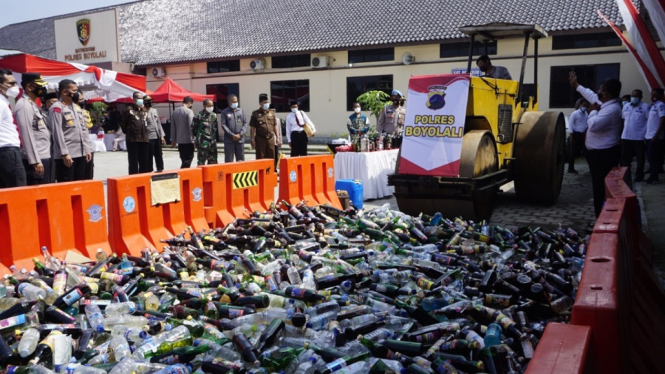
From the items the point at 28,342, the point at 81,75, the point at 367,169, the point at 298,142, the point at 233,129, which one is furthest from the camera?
the point at 81,75

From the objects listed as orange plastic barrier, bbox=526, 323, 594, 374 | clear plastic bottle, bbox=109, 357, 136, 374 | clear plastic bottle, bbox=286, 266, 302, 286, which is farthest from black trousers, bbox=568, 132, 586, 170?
orange plastic barrier, bbox=526, 323, 594, 374

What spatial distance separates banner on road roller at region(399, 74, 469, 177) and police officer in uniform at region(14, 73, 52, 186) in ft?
17.2

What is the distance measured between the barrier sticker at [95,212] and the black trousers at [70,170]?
3.29 metres

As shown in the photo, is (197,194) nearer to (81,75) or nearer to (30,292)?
(30,292)

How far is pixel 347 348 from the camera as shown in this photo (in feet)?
12.8

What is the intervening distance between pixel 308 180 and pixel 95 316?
5.09 meters

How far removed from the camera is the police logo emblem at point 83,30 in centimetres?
3256

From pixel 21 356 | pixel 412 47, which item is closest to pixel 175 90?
pixel 412 47

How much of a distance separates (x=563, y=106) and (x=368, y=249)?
20.5 m

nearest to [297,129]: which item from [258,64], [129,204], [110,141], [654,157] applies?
[654,157]

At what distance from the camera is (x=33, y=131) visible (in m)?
7.85

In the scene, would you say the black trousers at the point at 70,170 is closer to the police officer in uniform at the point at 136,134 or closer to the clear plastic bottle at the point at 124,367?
the police officer in uniform at the point at 136,134

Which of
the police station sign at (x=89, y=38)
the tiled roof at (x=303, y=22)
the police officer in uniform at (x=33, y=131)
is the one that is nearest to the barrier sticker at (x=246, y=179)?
the police officer in uniform at (x=33, y=131)

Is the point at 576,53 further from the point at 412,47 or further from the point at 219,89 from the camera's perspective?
the point at 219,89
